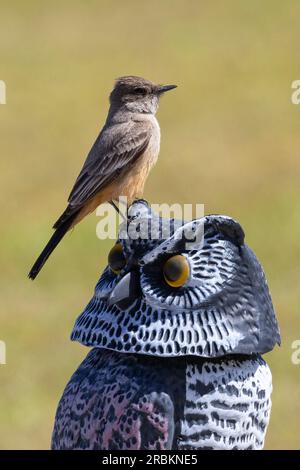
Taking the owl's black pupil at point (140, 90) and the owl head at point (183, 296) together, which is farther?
the owl's black pupil at point (140, 90)

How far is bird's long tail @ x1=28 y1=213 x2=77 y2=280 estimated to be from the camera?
21.7 feet

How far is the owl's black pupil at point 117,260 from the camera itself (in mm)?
5848

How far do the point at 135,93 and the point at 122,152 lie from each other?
0.46 metres

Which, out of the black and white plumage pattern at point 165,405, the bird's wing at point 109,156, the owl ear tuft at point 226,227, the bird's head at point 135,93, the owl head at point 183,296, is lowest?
the black and white plumage pattern at point 165,405

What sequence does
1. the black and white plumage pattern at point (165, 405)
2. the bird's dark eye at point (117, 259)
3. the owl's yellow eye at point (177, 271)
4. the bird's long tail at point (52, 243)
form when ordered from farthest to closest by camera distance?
1. the bird's long tail at point (52, 243)
2. the bird's dark eye at point (117, 259)
3. the owl's yellow eye at point (177, 271)
4. the black and white plumage pattern at point (165, 405)

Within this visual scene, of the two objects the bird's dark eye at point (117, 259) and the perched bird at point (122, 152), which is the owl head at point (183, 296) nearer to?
the bird's dark eye at point (117, 259)

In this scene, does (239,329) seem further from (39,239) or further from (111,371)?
(39,239)

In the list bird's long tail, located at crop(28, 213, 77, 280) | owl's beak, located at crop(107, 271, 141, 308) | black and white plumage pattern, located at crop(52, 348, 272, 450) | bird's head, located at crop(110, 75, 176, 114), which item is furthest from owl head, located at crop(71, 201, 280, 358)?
bird's head, located at crop(110, 75, 176, 114)

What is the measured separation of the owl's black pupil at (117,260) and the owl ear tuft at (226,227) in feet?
1.22

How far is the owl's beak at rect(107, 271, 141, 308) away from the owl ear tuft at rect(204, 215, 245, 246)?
340 mm

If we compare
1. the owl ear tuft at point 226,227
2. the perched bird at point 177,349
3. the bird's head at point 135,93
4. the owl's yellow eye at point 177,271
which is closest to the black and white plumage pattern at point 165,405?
the perched bird at point 177,349

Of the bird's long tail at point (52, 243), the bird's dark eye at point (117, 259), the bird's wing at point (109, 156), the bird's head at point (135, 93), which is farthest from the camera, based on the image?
the bird's head at point (135, 93)

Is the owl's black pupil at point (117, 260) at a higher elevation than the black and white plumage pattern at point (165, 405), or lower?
higher

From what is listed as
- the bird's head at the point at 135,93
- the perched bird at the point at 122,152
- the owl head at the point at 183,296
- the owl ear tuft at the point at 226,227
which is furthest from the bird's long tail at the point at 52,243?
the owl ear tuft at the point at 226,227
